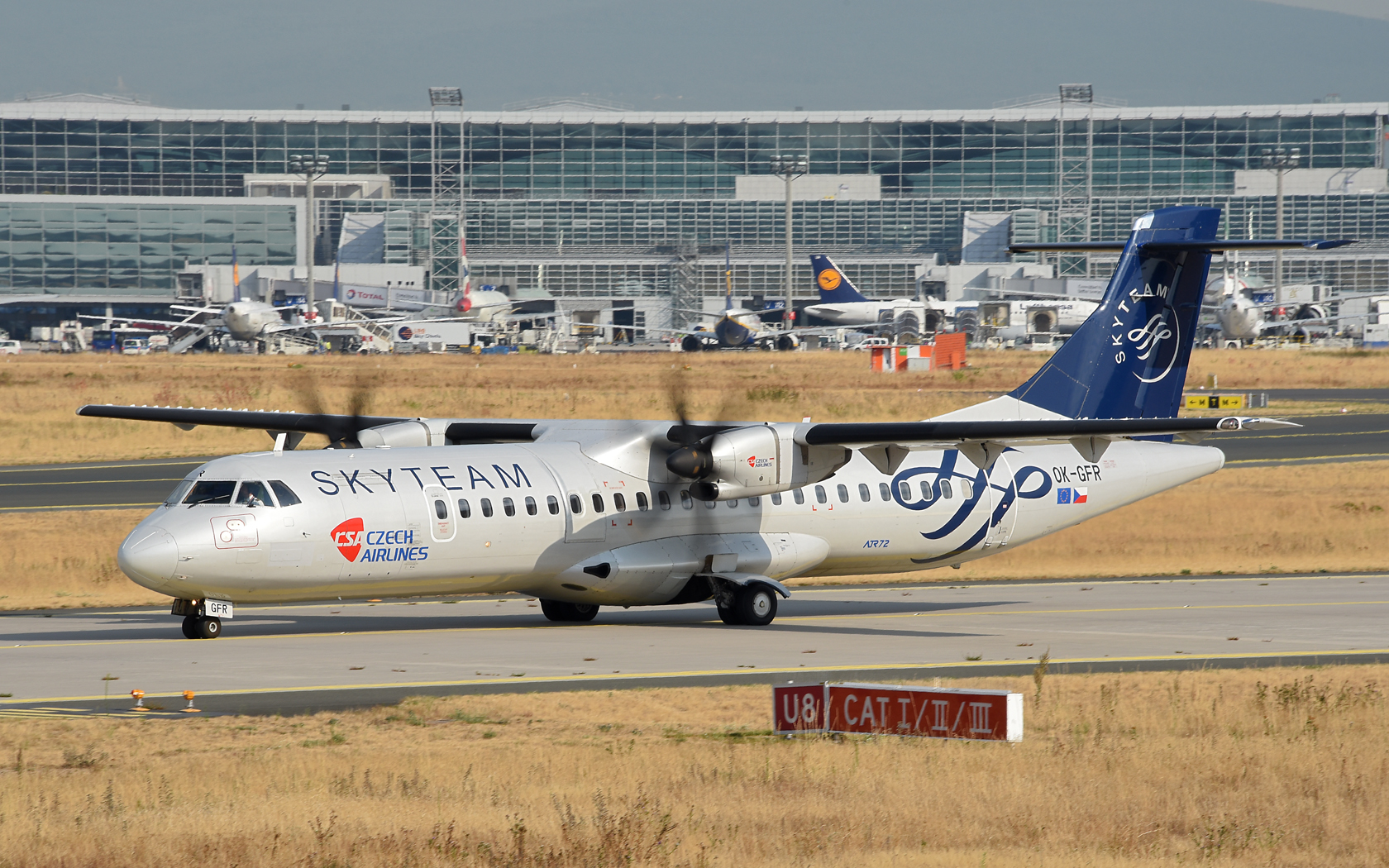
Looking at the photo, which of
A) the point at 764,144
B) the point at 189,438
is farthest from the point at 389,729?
the point at 764,144

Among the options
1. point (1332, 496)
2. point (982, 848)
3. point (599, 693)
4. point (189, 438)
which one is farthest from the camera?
point (189, 438)

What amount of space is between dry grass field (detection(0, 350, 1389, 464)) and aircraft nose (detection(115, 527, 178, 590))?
612cm

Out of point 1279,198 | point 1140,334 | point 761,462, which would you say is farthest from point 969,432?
point 1279,198

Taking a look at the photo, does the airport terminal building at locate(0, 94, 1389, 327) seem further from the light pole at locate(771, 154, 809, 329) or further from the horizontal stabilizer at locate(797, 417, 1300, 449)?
the horizontal stabilizer at locate(797, 417, 1300, 449)

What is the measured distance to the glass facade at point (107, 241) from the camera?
170 metres

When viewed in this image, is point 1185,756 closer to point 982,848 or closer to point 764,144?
point 982,848

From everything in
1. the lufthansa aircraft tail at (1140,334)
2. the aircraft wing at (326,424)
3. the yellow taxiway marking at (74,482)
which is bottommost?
the yellow taxiway marking at (74,482)

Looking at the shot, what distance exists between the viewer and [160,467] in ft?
152

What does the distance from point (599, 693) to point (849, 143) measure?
18236 centimetres

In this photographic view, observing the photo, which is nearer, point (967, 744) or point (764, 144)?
point (967, 744)

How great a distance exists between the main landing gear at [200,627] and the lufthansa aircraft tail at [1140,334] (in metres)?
15.0

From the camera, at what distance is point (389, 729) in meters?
15.4

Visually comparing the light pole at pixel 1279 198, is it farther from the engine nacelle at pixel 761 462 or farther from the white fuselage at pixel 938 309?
the engine nacelle at pixel 761 462

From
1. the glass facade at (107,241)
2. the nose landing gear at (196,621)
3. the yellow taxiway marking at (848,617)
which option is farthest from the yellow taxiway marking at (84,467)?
the glass facade at (107,241)
